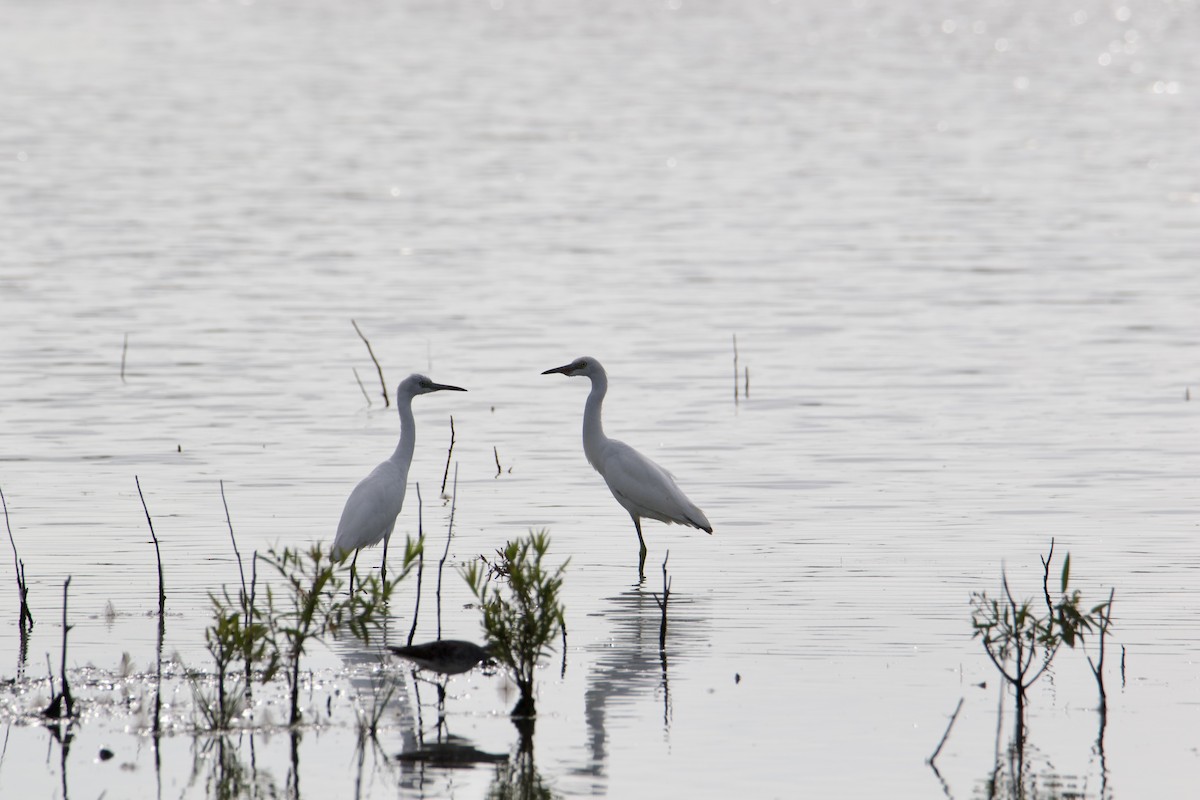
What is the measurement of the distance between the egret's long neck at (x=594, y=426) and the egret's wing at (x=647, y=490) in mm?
290

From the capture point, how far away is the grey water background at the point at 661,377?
7805mm

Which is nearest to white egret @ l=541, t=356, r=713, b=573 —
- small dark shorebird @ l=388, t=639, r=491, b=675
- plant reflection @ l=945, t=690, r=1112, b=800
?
small dark shorebird @ l=388, t=639, r=491, b=675

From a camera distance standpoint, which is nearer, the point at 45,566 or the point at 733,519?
the point at 45,566

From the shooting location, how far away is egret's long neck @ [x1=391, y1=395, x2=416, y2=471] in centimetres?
1102

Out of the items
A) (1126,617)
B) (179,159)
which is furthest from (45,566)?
(179,159)

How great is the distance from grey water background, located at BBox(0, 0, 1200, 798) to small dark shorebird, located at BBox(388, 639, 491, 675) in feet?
0.40

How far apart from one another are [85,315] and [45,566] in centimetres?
1110

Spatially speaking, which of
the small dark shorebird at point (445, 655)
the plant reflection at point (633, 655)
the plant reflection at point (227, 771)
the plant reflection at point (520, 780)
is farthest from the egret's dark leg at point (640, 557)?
the plant reflection at point (227, 771)

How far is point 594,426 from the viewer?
1220 cm

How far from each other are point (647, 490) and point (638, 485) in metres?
0.09

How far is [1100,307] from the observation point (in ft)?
71.2

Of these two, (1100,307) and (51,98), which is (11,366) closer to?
(1100,307)

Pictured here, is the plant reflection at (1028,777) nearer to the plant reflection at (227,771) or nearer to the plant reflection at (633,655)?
the plant reflection at (633,655)

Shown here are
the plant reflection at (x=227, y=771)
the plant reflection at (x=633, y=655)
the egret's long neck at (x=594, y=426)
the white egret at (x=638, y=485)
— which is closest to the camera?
the plant reflection at (x=227, y=771)
